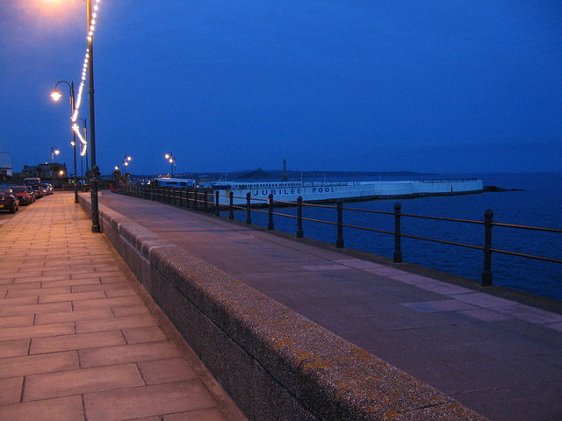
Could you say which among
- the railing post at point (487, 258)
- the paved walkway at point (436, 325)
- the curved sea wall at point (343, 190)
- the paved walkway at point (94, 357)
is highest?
the railing post at point (487, 258)

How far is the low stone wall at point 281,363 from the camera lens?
2.31m

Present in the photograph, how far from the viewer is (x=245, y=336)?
12.0 feet

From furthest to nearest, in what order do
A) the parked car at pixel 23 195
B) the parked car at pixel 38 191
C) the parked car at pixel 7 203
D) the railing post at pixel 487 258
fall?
the parked car at pixel 38 191, the parked car at pixel 23 195, the parked car at pixel 7 203, the railing post at pixel 487 258

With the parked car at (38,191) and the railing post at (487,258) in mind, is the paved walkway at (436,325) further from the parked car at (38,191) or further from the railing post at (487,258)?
the parked car at (38,191)

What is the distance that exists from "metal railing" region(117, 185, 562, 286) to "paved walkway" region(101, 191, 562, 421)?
2.26 feet

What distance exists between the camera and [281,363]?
305 centimetres

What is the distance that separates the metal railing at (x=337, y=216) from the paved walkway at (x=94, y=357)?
14.7 feet

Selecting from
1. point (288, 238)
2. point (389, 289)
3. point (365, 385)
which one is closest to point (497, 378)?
point (365, 385)

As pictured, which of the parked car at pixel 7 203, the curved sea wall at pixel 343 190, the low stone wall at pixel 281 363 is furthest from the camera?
the curved sea wall at pixel 343 190

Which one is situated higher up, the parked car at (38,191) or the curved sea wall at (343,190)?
the parked car at (38,191)

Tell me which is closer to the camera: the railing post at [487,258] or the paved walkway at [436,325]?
the paved walkway at [436,325]

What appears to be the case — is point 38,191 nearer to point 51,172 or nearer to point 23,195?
point 23,195

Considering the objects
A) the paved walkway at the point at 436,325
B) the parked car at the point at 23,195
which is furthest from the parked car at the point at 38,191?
the paved walkway at the point at 436,325

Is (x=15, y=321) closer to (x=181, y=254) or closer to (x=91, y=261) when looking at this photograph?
(x=181, y=254)
